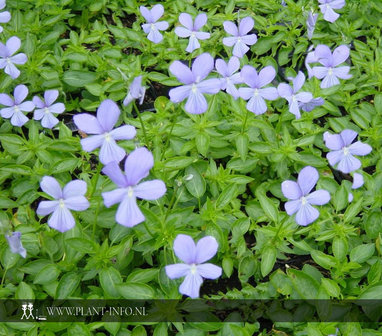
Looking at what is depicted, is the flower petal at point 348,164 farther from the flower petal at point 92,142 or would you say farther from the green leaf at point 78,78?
the green leaf at point 78,78

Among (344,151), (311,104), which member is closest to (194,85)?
(344,151)

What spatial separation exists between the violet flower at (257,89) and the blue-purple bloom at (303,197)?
2.05ft

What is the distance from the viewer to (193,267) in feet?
6.74

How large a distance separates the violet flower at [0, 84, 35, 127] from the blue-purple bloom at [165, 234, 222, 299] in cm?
151

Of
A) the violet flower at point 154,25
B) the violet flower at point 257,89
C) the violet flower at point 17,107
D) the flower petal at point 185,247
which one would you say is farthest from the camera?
the violet flower at point 154,25

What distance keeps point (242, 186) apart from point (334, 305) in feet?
2.83

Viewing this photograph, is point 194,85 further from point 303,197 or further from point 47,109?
point 47,109

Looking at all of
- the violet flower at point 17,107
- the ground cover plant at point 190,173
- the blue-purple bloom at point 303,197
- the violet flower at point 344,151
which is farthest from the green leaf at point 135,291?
the violet flower at point 17,107

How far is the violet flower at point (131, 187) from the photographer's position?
187cm

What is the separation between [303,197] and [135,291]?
87 cm

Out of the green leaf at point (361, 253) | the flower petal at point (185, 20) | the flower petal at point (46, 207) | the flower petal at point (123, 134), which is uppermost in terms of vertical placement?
the flower petal at point (123, 134)

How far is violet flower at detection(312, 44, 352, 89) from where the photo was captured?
127 inches

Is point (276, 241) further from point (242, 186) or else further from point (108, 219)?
point (108, 219)

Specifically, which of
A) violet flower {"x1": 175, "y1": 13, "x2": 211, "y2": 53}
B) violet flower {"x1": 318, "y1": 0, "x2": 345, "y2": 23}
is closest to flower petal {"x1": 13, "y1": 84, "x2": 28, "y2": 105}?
violet flower {"x1": 175, "y1": 13, "x2": 211, "y2": 53}
